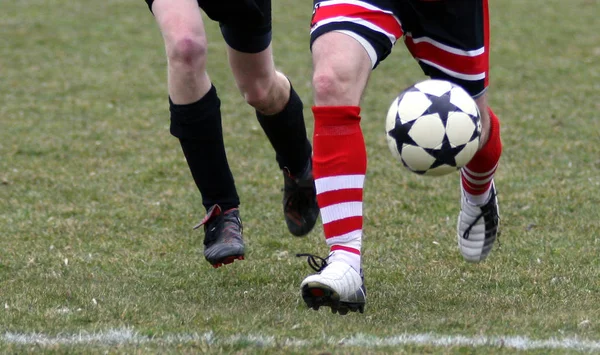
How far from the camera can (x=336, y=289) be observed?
11.8ft

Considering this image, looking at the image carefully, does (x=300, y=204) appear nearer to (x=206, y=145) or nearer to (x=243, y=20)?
(x=206, y=145)

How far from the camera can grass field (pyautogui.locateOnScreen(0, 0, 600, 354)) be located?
347 centimetres

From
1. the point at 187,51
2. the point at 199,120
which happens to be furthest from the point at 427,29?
the point at 199,120

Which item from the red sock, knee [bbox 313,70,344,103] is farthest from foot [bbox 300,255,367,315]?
the red sock

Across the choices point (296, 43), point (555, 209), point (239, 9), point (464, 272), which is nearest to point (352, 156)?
point (239, 9)

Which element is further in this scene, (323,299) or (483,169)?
(483,169)

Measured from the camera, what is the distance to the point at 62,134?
849 centimetres

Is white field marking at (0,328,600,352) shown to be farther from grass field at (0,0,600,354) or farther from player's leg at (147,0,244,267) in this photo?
player's leg at (147,0,244,267)

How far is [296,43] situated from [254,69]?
28.5 feet

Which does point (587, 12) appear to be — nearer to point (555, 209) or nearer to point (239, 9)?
point (555, 209)

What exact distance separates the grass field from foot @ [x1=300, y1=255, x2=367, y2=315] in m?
0.06

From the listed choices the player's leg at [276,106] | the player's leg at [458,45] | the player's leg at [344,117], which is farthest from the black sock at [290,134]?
the player's leg at [344,117]

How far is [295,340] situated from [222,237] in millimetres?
1140

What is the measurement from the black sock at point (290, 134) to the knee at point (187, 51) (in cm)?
90
